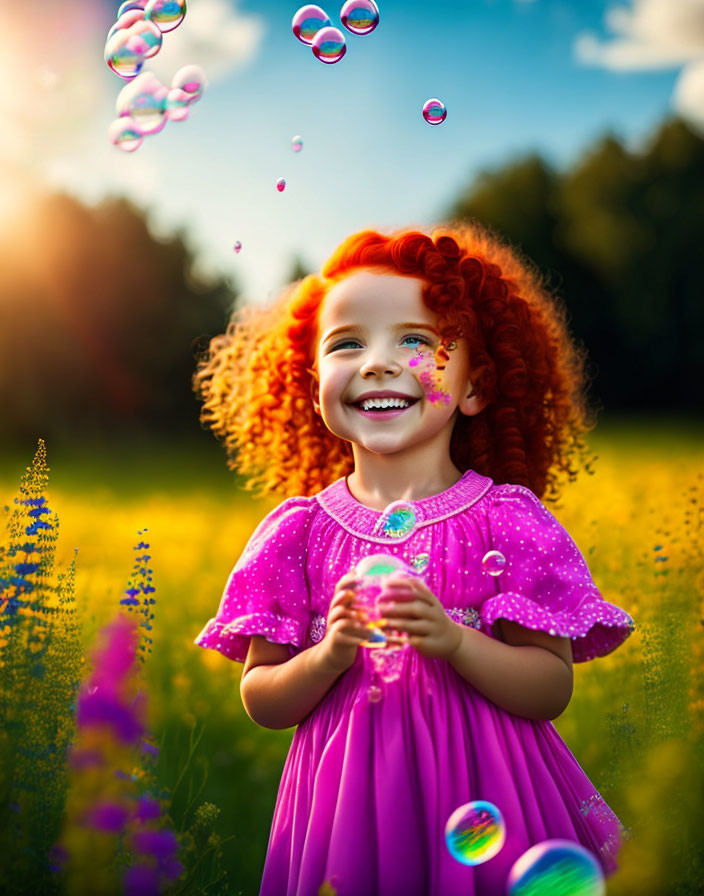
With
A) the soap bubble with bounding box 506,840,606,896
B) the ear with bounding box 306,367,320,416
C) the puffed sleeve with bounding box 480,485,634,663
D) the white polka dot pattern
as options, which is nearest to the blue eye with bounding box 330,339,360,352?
the ear with bounding box 306,367,320,416

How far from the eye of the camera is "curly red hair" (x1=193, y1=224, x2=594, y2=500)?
2.49 m

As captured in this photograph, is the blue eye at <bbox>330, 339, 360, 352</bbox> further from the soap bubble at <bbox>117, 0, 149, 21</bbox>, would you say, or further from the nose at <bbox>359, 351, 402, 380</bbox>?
the soap bubble at <bbox>117, 0, 149, 21</bbox>

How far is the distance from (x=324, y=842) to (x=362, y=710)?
0.96ft

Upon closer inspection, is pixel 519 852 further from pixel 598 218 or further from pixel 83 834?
pixel 598 218

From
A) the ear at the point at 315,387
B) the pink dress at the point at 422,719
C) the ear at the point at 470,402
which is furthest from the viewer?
the ear at the point at 315,387

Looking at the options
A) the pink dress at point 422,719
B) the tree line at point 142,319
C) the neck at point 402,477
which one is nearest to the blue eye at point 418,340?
the neck at point 402,477

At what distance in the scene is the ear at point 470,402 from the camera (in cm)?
251

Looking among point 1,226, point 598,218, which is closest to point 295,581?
point 1,226

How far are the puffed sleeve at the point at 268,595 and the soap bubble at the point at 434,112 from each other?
1.22 meters

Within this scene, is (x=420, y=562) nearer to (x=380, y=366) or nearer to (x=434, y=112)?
(x=380, y=366)

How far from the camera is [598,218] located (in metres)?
23.0

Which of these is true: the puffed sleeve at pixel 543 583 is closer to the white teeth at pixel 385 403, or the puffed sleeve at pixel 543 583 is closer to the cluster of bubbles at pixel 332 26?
the white teeth at pixel 385 403

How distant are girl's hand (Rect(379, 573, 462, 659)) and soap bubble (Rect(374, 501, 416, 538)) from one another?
219 millimetres

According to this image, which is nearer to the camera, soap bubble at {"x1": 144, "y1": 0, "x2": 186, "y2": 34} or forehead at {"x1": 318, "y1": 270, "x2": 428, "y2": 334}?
forehead at {"x1": 318, "y1": 270, "x2": 428, "y2": 334}
